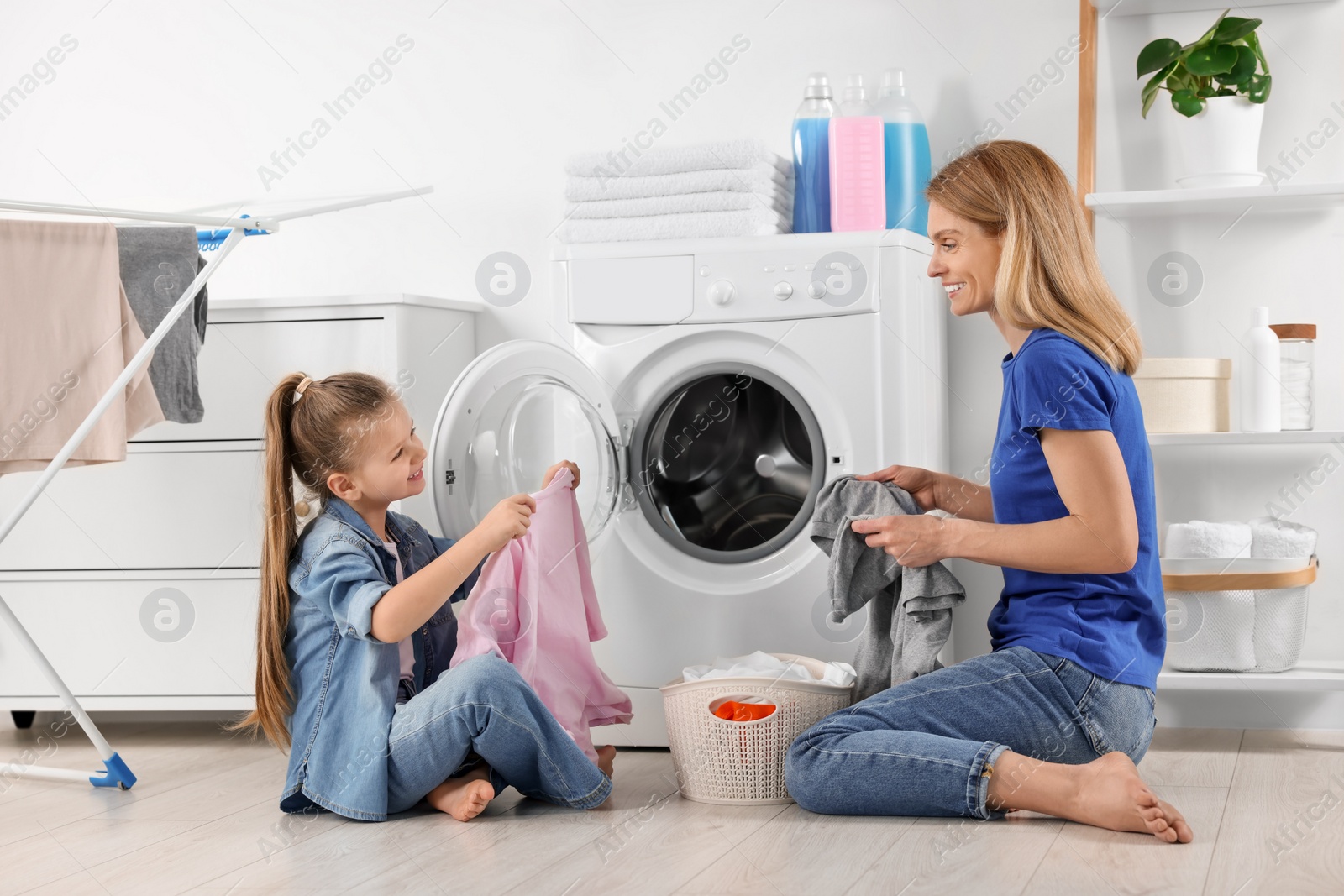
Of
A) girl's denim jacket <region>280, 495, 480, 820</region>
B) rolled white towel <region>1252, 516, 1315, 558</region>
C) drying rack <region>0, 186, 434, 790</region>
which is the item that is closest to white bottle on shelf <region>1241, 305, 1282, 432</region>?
rolled white towel <region>1252, 516, 1315, 558</region>

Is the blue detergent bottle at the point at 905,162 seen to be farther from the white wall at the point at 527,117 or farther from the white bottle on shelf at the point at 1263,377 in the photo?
the white bottle on shelf at the point at 1263,377

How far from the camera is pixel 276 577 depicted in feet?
5.91

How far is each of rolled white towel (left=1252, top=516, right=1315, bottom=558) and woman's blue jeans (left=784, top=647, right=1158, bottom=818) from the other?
0.65 metres

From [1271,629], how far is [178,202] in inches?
91.5

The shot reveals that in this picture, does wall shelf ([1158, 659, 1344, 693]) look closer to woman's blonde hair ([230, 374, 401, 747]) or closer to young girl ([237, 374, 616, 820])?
young girl ([237, 374, 616, 820])

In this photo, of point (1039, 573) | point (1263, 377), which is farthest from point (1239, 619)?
point (1039, 573)

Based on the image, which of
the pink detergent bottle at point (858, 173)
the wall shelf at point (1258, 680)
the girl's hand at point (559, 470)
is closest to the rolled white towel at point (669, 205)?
the pink detergent bottle at point (858, 173)

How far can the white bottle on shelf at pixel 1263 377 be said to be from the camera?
84.8 inches

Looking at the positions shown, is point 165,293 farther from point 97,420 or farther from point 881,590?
point 881,590

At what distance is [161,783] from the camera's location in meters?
2.04

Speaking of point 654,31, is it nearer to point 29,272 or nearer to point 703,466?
point 703,466

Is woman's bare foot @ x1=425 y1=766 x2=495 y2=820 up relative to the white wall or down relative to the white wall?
down

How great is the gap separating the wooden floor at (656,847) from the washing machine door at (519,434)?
1.49ft

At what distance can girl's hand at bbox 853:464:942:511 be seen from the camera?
186 centimetres
